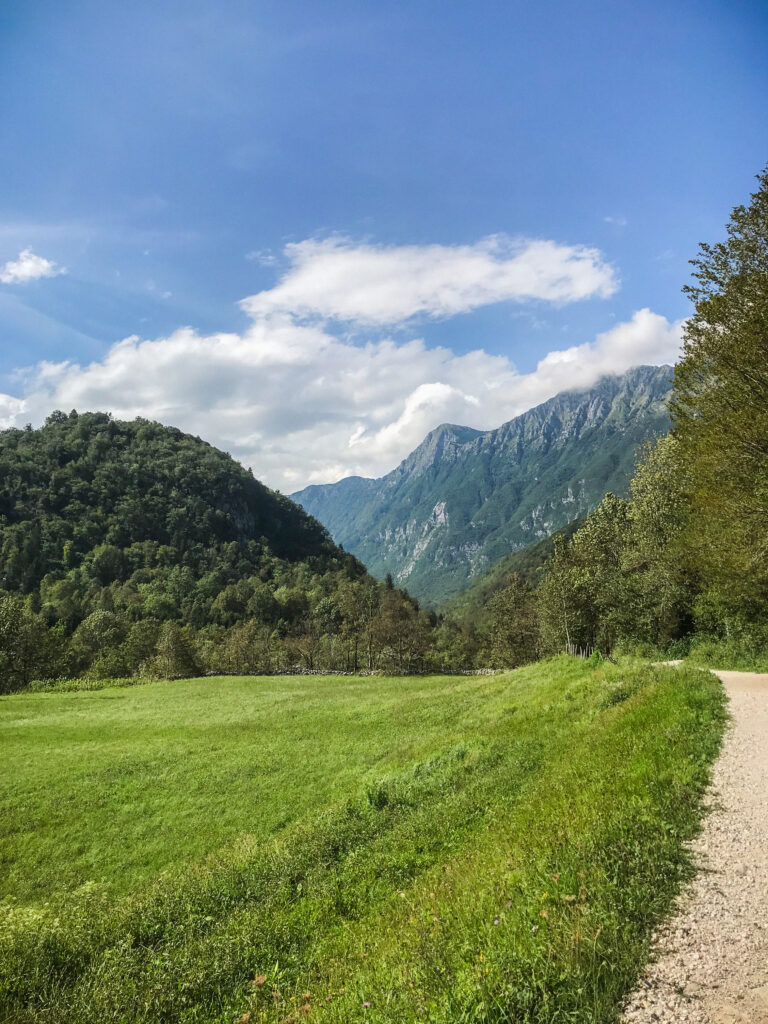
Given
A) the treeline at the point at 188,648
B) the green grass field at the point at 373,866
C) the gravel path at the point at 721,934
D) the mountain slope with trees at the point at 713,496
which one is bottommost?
the treeline at the point at 188,648

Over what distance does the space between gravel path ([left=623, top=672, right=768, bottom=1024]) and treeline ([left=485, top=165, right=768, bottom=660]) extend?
14.5 m

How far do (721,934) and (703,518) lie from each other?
77.4 ft

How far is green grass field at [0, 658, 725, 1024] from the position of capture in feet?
19.2

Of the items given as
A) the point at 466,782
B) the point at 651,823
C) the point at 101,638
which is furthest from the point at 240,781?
the point at 101,638

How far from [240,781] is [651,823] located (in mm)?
17386

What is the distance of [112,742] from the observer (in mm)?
27281

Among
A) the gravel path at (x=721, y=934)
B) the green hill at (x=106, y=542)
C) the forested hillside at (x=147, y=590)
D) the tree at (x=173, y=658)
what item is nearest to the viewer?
the gravel path at (x=721, y=934)

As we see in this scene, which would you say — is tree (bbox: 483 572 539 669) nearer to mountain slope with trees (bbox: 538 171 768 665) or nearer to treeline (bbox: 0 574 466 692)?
treeline (bbox: 0 574 466 692)

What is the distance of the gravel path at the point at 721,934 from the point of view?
450 centimetres

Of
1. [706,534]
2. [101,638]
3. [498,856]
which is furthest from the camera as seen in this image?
[101,638]

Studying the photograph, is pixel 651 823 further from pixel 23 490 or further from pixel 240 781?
pixel 23 490

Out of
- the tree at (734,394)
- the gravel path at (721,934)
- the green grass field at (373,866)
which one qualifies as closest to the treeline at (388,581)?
the tree at (734,394)

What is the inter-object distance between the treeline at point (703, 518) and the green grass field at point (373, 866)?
8.07 m

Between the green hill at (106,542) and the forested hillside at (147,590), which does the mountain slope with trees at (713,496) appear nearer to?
the forested hillside at (147,590)
